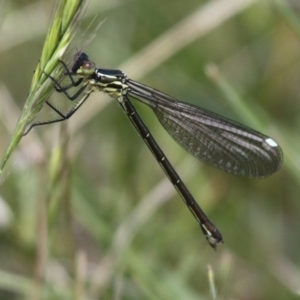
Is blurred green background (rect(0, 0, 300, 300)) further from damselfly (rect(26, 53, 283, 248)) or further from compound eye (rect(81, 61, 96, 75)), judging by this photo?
compound eye (rect(81, 61, 96, 75))

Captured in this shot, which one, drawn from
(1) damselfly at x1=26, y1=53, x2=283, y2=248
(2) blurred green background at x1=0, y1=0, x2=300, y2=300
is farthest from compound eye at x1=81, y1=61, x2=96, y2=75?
(2) blurred green background at x1=0, y1=0, x2=300, y2=300

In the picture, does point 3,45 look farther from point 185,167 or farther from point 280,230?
point 280,230

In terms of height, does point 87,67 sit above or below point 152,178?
above

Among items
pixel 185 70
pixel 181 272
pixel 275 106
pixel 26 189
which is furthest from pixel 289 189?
pixel 26 189

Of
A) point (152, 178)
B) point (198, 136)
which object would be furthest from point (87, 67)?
point (152, 178)

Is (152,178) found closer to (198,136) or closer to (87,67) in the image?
(198,136)

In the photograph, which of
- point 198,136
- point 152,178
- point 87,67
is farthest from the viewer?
point 152,178
